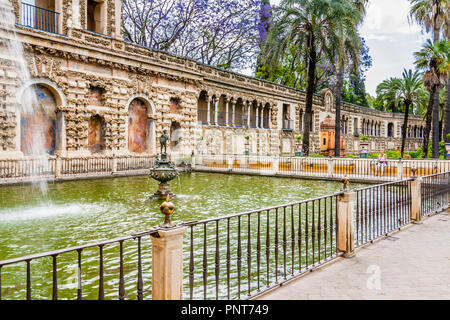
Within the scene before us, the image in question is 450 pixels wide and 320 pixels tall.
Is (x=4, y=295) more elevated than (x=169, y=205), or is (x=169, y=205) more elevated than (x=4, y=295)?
(x=169, y=205)

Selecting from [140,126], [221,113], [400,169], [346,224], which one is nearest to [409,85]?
[221,113]

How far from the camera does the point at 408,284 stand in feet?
15.1

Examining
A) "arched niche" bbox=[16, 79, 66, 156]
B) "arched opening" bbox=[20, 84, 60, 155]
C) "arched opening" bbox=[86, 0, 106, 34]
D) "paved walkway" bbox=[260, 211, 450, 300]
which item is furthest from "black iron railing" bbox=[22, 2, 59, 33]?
"paved walkway" bbox=[260, 211, 450, 300]

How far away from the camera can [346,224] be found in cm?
580

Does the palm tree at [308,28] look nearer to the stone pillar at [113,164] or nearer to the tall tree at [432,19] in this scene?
the tall tree at [432,19]

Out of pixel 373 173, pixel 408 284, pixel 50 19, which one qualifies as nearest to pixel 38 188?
pixel 50 19

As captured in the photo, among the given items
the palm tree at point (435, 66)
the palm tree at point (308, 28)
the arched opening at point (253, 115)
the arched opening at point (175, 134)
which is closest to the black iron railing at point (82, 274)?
the palm tree at point (308, 28)

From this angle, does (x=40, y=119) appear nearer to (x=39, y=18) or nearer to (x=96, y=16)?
(x=39, y=18)

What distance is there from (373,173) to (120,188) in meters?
13.0

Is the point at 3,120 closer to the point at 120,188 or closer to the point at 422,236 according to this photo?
the point at 120,188

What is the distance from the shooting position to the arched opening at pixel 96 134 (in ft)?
73.4

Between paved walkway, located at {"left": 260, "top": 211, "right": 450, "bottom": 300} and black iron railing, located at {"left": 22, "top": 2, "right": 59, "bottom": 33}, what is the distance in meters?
21.2
